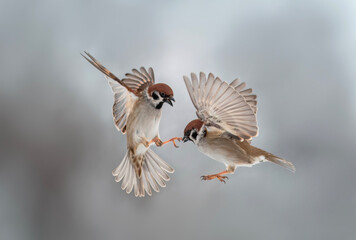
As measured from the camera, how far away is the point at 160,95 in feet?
2.97

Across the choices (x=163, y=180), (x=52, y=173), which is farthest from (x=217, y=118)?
(x=52, y=173)

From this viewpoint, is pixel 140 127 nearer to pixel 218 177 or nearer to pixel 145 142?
pixel 145 142

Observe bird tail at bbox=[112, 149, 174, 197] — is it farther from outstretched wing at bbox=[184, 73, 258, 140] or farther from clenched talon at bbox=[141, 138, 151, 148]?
outstretched wing at bbox=[184, 73, 258, 140]

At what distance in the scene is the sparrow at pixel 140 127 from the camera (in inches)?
37.6

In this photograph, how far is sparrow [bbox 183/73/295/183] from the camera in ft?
2.64

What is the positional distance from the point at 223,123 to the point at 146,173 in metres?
0.32

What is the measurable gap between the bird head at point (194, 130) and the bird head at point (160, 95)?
0.06 m

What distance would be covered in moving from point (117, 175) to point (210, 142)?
298mm

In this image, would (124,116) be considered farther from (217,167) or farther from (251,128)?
(251,128)

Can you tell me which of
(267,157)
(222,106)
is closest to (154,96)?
(222,106)

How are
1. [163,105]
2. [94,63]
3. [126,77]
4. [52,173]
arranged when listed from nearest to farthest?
[94,63], [163,105], [126,77], [52,173]

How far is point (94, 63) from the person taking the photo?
2.66ft

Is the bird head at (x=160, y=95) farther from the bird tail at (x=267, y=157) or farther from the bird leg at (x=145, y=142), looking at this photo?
the bird tail at (x=267, y=157)

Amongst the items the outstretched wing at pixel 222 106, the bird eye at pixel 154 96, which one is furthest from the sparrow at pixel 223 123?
the bird eye at pixel 154 96
